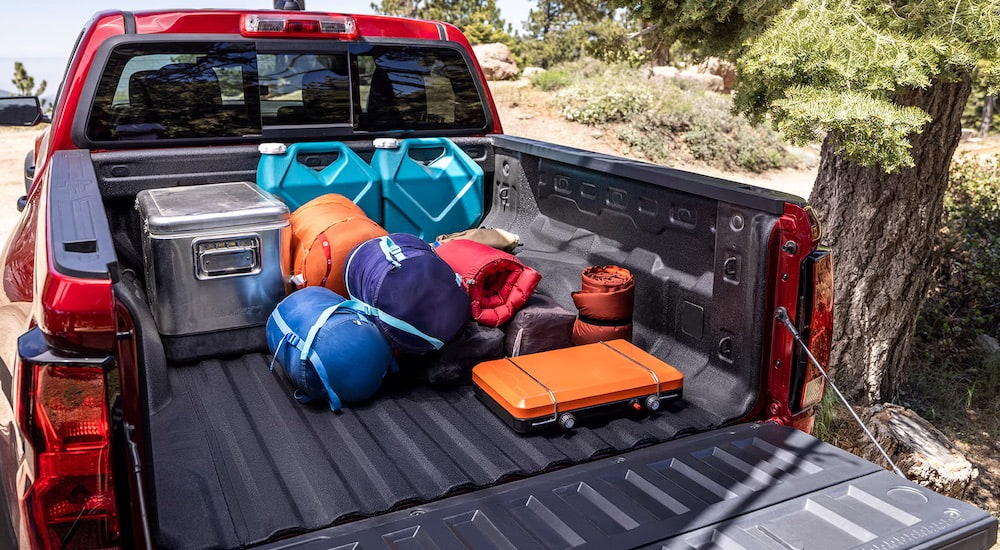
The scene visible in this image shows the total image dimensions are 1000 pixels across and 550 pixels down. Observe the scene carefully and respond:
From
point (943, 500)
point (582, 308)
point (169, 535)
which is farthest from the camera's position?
point (582, 308)

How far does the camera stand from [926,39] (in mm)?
3424

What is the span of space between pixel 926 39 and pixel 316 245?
276 centimetres

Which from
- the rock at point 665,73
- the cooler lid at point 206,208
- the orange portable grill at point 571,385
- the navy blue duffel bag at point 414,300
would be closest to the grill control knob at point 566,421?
the orange portable grill at point 571,385

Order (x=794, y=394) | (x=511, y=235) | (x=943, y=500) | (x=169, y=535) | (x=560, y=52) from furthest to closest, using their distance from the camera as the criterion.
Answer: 1. (x=560, y=52)
2. (x=511, y=235)
3. (x=794, y=394)
4. (x=943, y=500)
5. (x=169, y=535)

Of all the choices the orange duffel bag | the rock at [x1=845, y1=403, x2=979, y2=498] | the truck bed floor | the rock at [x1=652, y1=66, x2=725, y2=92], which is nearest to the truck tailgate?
the truck bed floor

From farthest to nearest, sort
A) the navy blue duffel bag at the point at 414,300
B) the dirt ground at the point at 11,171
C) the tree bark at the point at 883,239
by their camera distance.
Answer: the dirt ground at the point at 11,171
the tree bark at the point at 883,239
the navy blue duffel bag at the point at 414,300

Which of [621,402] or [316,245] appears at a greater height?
[316,245]

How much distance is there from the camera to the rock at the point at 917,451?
4.18 meters

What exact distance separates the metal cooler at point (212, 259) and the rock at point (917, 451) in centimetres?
334

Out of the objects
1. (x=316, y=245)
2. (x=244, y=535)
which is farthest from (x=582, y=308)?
(x=244, y=535)

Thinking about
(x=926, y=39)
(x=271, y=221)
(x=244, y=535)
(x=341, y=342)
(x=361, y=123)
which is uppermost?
(x=926, y=39)

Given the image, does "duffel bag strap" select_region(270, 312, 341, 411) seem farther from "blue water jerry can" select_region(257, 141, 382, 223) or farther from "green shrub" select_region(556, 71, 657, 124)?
"green shrub" select_region(556, 71, 657, 124)

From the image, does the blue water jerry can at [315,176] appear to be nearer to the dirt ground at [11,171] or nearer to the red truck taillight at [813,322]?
the red truck taillight at [813,322]

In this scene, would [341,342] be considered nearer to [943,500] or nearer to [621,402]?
[621,402]
